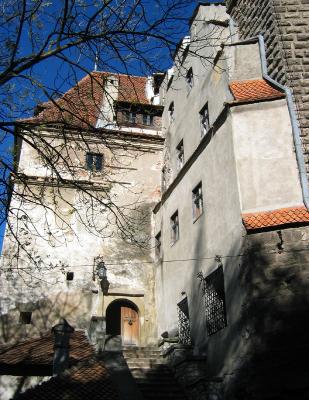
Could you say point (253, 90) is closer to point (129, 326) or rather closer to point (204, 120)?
point (204, 120)

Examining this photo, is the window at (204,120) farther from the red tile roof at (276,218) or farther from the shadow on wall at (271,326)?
the shadow on wall at (271,326)

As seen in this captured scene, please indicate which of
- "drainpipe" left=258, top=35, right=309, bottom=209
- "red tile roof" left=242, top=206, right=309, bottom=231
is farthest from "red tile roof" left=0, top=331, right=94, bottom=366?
"drainpipe" left=258, top=35, right=309, bottom=209

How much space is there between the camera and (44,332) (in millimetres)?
15672

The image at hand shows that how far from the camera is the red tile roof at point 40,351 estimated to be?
41.9ft

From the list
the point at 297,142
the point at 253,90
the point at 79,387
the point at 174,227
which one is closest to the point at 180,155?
the point at 174,227

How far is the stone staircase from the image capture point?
11000 millimetres

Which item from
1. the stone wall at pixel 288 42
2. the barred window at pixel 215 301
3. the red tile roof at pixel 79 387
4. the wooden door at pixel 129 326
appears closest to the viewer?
the red tile roof at pixel 79 387

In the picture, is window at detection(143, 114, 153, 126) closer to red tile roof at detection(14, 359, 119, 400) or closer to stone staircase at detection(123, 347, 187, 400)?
stone staircase at detection(123, 347, 187, 400)

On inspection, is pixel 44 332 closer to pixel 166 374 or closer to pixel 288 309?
pixel 166 374

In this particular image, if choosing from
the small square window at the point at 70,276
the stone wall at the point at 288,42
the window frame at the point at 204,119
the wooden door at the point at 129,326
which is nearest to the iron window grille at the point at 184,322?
the wooden door at the point at 129,326

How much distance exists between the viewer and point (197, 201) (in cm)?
1451

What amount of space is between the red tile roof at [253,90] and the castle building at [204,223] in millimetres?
54

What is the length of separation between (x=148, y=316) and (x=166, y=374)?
477 centimetres

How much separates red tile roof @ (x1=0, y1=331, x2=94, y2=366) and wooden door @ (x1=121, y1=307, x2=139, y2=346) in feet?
5.78
